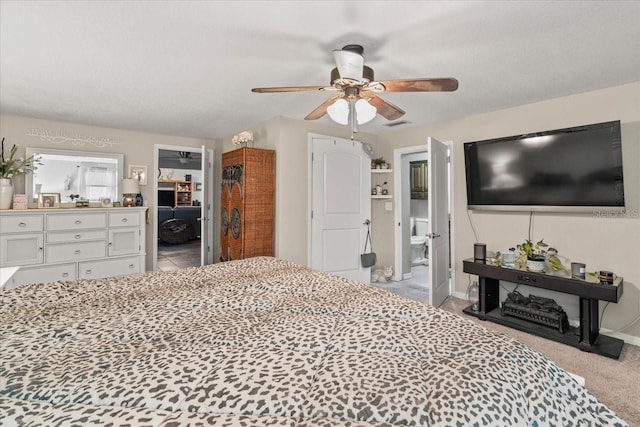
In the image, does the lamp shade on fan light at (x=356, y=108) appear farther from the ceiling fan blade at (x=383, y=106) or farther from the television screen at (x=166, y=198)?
the television screen at (x=166, y=198)

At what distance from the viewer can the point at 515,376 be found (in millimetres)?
880

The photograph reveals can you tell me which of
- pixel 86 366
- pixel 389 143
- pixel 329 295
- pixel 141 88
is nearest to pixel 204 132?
pixel 141 88

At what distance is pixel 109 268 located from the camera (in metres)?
4.09

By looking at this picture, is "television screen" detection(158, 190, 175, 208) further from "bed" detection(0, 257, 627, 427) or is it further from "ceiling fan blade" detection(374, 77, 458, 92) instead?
"ceiling fan blade" detection(374, 77, 458, 92)

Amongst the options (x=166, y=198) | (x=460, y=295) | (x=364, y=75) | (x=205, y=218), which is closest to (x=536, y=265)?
(x=460, y=295)

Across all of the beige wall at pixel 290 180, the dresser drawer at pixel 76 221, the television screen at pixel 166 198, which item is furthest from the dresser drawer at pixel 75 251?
the television screen at pixel 166 198

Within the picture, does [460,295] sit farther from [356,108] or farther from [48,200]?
[48,200]

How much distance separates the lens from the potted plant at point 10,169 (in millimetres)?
3576

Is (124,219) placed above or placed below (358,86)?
below

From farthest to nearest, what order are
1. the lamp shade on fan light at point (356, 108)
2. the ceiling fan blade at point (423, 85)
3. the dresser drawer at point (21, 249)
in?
the dresser drawer at point (21, 249), the lamp shade on fan light at point (356, 108), the ceiling fan blade at point (423, 85)

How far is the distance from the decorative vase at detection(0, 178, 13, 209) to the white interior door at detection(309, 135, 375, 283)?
3.63m

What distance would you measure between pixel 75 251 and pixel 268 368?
13.8 ft

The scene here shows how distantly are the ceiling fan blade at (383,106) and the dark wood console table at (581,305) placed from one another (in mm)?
1899

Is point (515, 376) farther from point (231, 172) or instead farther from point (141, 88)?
point (231, 172)
